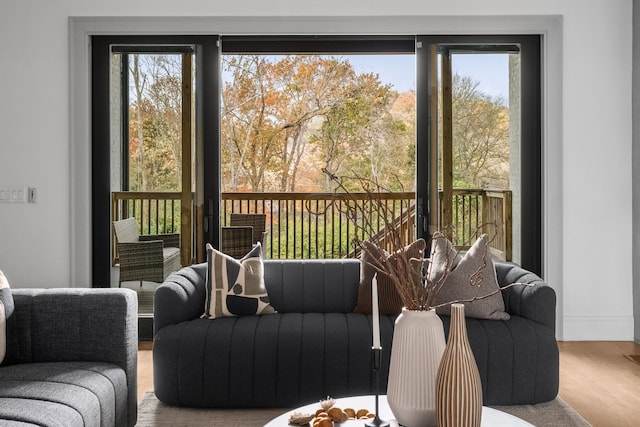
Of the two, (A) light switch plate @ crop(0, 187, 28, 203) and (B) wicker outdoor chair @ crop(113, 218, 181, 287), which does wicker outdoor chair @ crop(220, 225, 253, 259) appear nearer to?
(B) wicker outdoor chair @ crop(113, 218, 181, 287)

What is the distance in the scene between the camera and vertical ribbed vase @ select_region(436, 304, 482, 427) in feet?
5.49

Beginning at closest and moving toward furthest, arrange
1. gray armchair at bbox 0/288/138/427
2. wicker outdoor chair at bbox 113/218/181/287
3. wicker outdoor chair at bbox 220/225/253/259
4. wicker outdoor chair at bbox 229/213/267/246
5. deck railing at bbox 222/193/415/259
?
gray armchair at bbox 0/288/138/427, wicker outdoor chair at bbox 113/218/181/287, wicker outdoor chair at bbox 220/225/253/259, wicker outdoor chair at bbox 229/213/267/246, deck railing at bbox 222/193/415/259

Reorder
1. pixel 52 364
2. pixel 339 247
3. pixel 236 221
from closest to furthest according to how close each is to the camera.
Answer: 1. pixel 52 364
2. pixel 236 221
3. pixel 339 247

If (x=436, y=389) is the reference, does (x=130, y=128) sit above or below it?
above

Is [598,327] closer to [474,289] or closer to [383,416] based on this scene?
[474,289]

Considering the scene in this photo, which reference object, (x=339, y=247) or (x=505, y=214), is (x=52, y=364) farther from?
(x=339, y=247)

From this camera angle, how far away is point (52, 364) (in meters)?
2.35

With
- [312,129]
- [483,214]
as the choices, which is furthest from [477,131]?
[312,129]

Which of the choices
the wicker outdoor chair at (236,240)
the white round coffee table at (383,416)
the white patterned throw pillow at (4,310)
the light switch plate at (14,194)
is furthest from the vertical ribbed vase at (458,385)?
the wicker outdoor chair at (236,240)

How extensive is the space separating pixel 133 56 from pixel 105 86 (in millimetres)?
300

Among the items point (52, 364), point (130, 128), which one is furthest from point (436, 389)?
point (130, 128)

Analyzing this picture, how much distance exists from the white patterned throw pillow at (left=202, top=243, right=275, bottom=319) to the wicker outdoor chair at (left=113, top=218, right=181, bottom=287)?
52.0 inches

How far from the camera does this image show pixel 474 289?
3227 millimetres


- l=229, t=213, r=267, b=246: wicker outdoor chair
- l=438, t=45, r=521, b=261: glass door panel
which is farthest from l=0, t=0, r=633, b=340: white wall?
l=229, t=213, r=267, b=246: wicker outdoor chair
